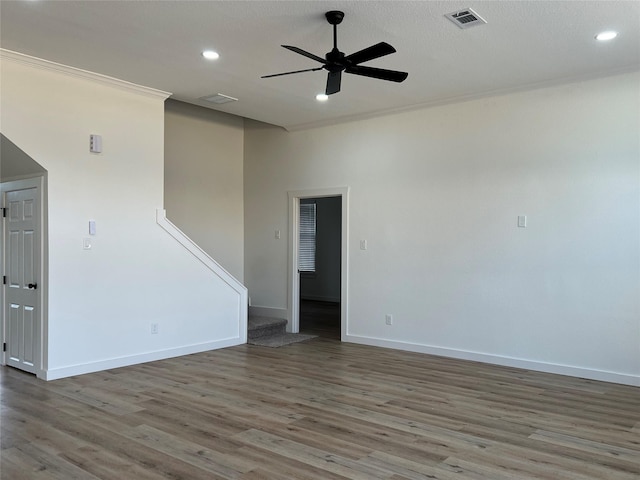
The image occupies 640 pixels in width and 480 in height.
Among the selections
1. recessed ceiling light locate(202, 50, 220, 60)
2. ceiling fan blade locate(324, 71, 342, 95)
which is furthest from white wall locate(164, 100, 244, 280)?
ceiling fan blade locate(324, 71, 342, 95)

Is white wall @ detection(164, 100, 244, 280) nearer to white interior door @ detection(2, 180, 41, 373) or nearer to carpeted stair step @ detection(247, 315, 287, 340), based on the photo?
carpeted stair step @ detection(247, 315, 287, 340)

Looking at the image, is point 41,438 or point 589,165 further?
point 589,165

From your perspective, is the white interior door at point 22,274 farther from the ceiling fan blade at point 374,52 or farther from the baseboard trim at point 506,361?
the baseboard trim at point 506,361

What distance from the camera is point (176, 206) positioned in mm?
7137

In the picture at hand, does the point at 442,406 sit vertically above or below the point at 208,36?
below

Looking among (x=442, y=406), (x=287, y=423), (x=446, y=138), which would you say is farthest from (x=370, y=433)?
(x=446, y=138)

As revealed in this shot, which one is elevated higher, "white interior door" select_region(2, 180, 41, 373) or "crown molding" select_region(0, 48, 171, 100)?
"crown molding" select_region(0, 48, 171, 100)

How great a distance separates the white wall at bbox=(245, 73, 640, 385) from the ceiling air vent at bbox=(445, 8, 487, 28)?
188 centimetres

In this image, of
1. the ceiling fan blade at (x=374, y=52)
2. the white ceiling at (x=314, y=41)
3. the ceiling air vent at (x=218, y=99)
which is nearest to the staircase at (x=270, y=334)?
the ceiling air vent at (x=218, y=99)

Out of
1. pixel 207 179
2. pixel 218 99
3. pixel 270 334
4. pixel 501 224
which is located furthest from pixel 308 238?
pixel 501 224

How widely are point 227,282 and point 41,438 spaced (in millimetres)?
3208

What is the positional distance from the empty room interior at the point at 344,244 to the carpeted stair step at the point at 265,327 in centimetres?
6

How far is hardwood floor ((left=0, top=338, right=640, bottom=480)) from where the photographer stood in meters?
3.01

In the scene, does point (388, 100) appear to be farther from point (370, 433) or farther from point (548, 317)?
point (370, 433)
